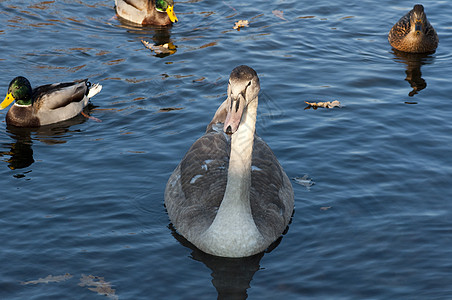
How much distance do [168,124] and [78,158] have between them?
219 cm

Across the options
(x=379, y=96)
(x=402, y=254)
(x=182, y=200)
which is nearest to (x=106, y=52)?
(x=379, y=96)

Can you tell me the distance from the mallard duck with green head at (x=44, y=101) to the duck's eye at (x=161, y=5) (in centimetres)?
532

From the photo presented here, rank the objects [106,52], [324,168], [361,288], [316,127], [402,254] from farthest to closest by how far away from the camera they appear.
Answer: [106,52], [316,127], [324,168], [402,254], [361,288]

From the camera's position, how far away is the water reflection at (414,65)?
55.1 ft

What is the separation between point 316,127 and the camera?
48.1 feet

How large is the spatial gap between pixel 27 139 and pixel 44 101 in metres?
1.21

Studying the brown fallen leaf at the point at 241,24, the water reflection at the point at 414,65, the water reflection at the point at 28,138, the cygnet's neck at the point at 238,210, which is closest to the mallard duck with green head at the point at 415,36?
the water reflection at the point at 414,65

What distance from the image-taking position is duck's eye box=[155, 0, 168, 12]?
20.8 m

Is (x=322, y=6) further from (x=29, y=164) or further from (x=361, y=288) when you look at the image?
(x=361, y=288)

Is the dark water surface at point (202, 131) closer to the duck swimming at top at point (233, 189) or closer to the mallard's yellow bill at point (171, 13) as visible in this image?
the duck swimming at top at point (233, 189)

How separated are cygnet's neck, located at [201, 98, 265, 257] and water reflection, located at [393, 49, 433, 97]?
295 inches

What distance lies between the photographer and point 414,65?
18.3m

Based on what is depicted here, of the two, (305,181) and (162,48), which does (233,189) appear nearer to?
Answer: (305,181)

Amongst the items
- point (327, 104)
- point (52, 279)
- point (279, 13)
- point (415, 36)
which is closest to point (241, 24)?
point (279, 13)
